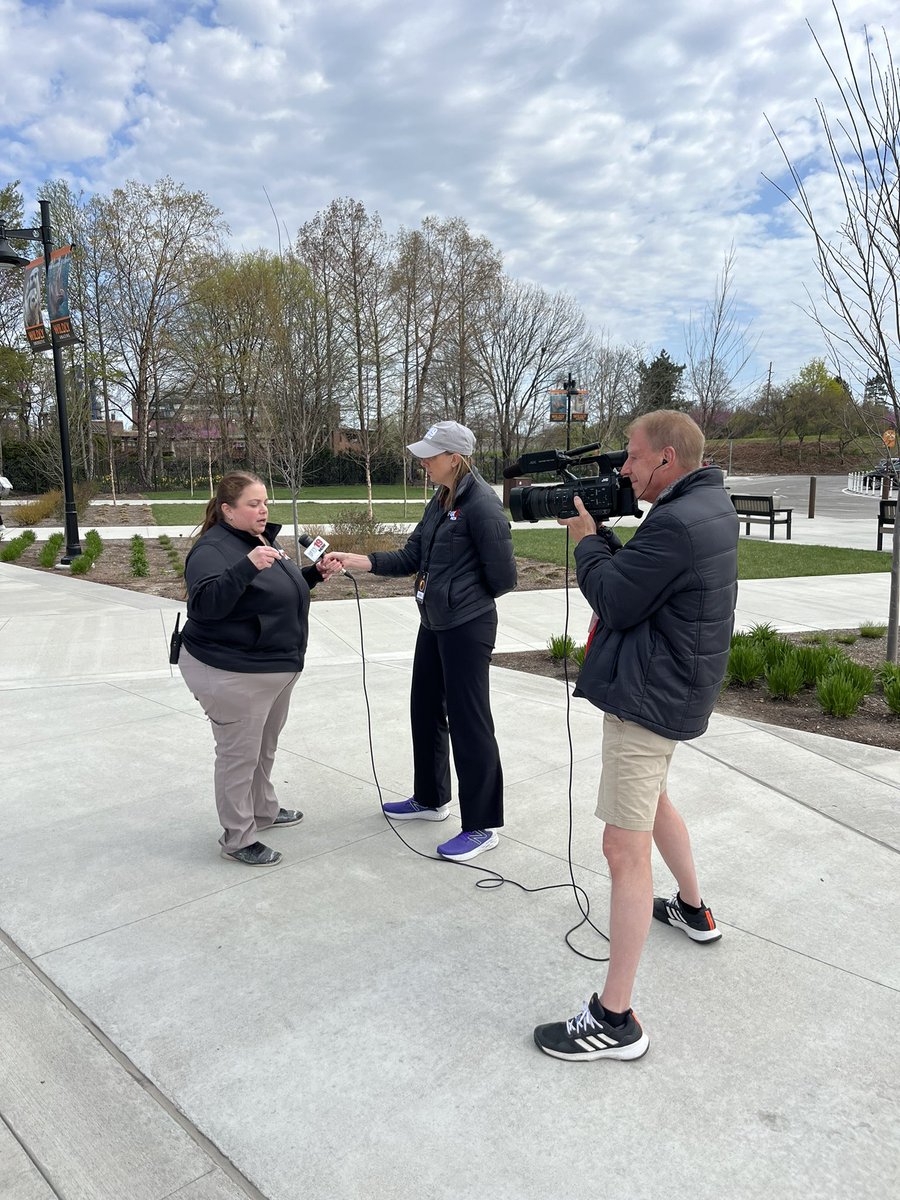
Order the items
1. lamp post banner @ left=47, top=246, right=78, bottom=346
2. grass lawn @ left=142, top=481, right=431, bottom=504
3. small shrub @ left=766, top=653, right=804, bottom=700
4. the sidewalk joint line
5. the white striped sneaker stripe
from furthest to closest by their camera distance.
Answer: grass lawn @ left=142, top=481, right=431, bottom=504, lamp post banner @ left=47, top=246, right=78, bottom=346, small shrub @ left=766, top=653, right=804, bottom=700, the white striped sneaker stripe, the sidewalk joint line

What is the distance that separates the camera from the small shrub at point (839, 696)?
524cm

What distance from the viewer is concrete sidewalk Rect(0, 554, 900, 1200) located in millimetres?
1930

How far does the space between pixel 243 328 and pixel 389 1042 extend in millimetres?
42991

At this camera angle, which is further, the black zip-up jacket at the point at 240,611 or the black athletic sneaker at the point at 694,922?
the black zip-up jacket at the point at 240,611

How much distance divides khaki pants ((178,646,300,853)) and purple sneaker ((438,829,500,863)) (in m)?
0.83

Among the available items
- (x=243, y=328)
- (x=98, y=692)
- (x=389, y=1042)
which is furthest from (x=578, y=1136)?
(x=243, y=328)

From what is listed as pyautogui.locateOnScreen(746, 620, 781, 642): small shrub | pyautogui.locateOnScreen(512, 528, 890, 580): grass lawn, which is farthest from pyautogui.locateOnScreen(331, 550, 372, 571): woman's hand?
pyautogui.locateOnScreen(512, 528, 890, 580): grass lawn

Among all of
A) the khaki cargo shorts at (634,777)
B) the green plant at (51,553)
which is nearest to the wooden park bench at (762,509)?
the green plant at (51,553)

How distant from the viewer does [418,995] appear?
255 cm

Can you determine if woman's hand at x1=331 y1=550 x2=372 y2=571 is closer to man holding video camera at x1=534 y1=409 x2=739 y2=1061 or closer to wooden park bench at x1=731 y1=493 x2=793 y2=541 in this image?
man holding video camera at x1=534 y1=409 x2=739 y2=1061

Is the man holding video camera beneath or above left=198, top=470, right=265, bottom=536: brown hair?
beneath

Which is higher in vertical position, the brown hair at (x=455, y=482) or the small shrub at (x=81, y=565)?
the brown hair at (x=455, y=482)

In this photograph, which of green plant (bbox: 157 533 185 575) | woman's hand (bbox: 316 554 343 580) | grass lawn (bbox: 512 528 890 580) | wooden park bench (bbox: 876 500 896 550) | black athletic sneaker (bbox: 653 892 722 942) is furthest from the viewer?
wooden park bench (bbox: 876 500 896 550)

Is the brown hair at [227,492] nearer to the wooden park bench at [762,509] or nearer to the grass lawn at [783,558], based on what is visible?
the grass lawn at [783,558]
